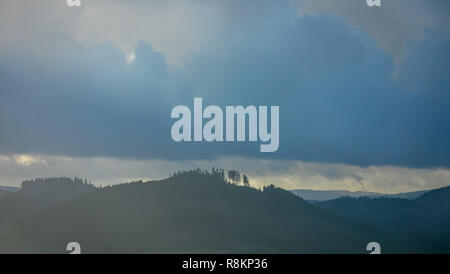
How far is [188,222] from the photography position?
3103 inches

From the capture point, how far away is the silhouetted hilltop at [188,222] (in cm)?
6938

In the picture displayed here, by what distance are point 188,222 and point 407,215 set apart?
40.1 meters

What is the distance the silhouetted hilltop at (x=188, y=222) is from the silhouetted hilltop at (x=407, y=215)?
325 centimetres

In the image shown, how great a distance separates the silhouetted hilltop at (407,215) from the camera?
77.3 meters

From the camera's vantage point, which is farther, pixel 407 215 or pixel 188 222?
pixel 407 215

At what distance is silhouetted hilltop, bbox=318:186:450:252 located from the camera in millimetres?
77312

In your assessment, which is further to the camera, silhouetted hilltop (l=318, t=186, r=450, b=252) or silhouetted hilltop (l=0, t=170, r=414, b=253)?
silhouetted hilltop (l=318, t=186, r=450, b=252)

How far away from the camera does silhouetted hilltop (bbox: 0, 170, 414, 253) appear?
69.4 metres

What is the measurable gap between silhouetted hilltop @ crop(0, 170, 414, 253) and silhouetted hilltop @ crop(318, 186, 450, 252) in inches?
128

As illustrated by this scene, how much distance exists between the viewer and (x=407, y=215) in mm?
93938

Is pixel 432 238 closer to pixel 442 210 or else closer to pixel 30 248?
pixel 442 210

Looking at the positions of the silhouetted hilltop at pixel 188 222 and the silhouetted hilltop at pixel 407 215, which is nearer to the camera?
the silhouetted hilltop at pixel 188 222

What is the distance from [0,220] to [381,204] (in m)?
54.5
